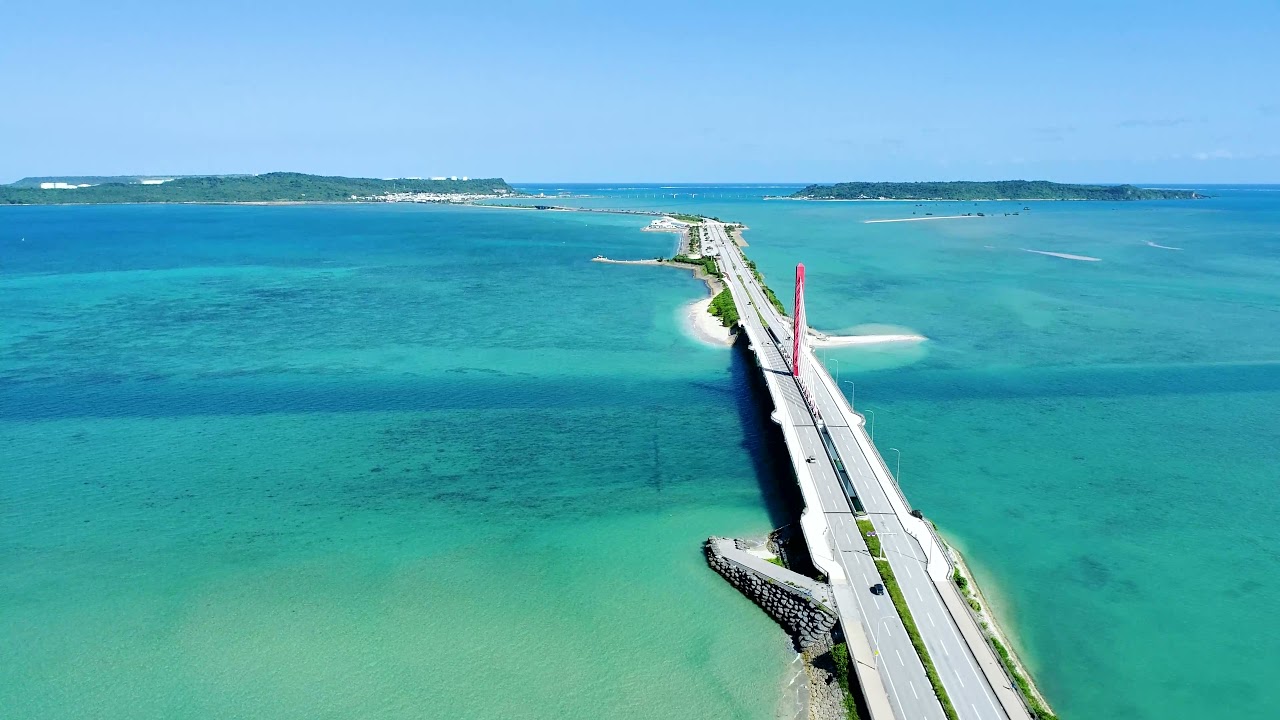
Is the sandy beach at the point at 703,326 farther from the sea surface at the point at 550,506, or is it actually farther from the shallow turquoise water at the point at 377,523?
the shallow turquoise water at the point at 377,523

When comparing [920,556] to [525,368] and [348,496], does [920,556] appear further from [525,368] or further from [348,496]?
[525,368]

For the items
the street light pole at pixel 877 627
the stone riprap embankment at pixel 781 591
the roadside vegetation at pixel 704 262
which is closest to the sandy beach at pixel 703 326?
the roadside vegetation at pixel 704 262

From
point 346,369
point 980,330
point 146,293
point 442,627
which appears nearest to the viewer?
point 442,627

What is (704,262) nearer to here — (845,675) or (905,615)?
(905,615)

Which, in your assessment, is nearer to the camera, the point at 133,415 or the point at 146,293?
the point at 133,415

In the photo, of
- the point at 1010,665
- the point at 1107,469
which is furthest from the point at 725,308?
the point at 1010,665

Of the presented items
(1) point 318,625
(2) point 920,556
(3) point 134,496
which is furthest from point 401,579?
(2) point 920,556
